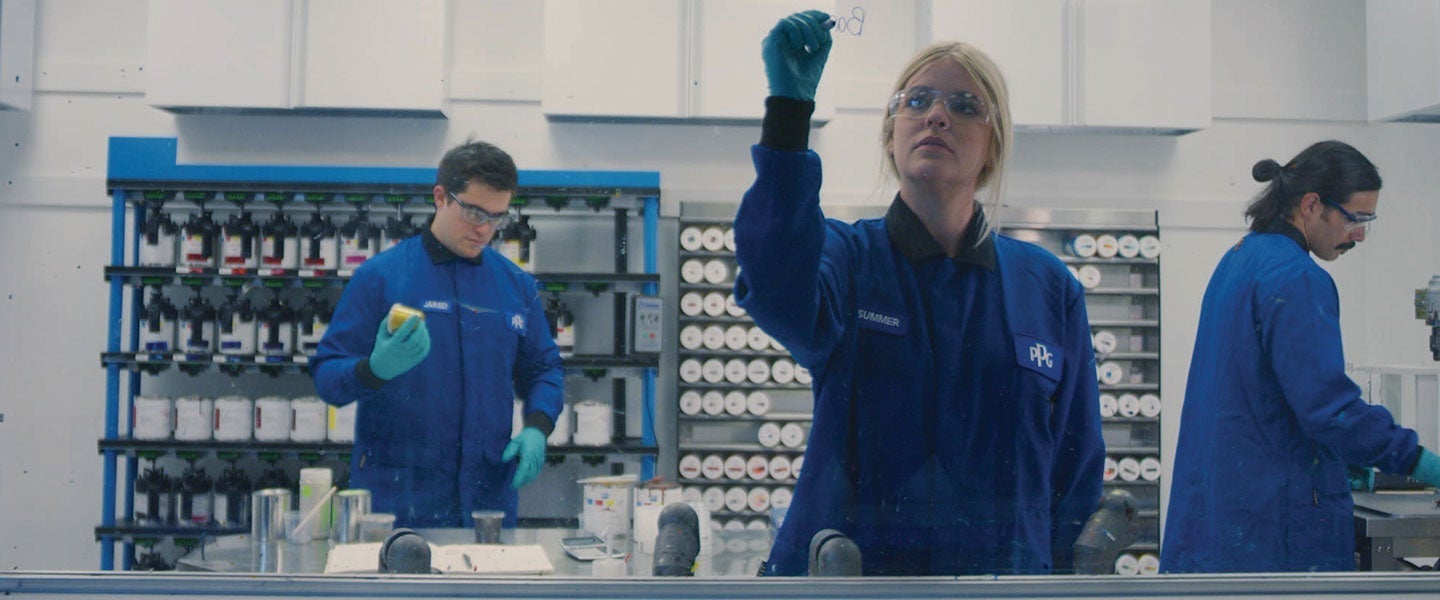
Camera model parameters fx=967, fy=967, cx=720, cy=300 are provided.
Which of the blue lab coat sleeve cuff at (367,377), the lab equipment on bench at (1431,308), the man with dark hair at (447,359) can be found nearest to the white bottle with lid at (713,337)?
the man with dark hair at (447,359)

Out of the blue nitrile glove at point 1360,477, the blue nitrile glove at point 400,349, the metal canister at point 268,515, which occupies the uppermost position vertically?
the blue nitrile glove at point 400,349

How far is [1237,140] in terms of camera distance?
6.01 ft

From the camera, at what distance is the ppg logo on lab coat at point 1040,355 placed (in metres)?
1.49

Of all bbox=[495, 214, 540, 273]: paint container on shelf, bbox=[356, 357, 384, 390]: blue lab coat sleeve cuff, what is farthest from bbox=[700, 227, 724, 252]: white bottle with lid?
bbox=[356, 357, 384, 390]: blue lab coat sleeve cuff

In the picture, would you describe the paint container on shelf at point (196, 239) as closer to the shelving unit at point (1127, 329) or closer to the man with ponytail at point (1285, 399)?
the shelving unit at point (1127, 329)

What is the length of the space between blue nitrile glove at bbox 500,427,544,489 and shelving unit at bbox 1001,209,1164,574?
3.36 feet

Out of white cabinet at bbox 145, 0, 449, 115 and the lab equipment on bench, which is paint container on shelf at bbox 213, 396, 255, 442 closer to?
white cabinet at bbox 145, 0, 449, 115

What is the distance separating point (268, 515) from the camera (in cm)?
196

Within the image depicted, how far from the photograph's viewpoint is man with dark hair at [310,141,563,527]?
1.80 m

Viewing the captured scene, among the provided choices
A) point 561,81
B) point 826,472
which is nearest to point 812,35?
point 826,472

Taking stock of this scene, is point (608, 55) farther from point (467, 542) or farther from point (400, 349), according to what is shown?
point (467, 542)

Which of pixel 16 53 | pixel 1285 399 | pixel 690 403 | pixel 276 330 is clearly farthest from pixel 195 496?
pixel 1285 399

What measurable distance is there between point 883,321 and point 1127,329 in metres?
0.66

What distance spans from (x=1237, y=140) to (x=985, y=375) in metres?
0.78
